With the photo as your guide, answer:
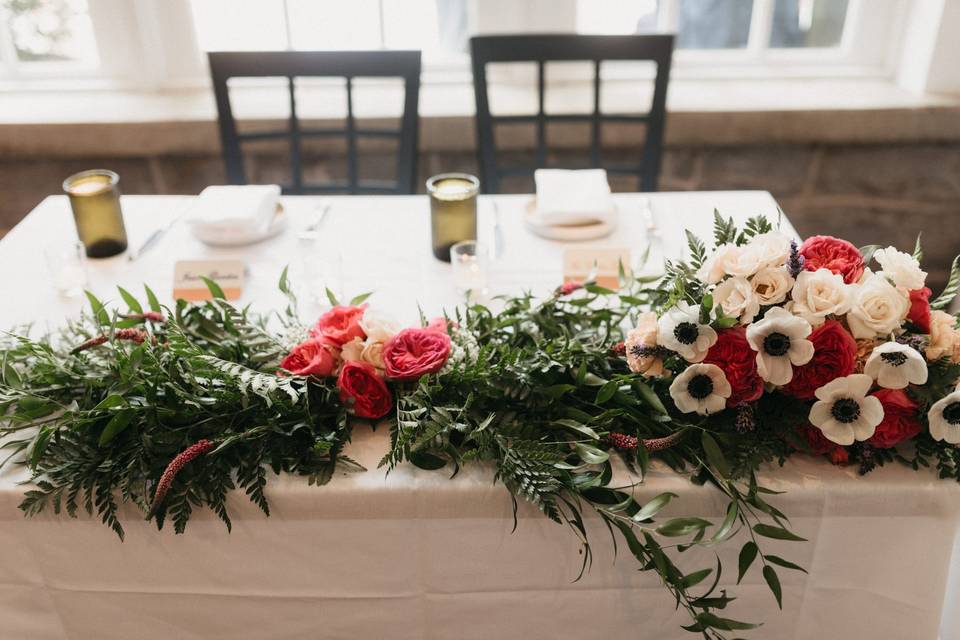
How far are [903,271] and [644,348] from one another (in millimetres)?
276

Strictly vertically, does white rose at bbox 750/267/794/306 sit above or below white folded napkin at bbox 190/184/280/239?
above

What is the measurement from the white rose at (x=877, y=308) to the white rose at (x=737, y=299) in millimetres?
99

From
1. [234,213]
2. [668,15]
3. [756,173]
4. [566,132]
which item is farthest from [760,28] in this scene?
A: [234,213]

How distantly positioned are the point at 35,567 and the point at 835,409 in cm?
91

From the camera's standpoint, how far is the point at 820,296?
83cm

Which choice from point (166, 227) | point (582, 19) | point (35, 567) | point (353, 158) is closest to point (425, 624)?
point (35, 567)

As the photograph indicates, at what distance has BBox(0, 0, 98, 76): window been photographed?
243 cm

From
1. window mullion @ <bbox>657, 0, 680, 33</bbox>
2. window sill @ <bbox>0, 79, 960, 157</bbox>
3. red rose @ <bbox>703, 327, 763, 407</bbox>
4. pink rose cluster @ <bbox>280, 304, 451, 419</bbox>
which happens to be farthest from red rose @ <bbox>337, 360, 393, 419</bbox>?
window mullion @ <bbox>657, 0, 680, 33</bbox>

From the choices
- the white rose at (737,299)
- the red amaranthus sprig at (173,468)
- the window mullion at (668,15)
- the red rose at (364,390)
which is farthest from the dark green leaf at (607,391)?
the window mullion at (668,15)

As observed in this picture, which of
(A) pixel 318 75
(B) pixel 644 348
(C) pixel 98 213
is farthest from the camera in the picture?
(A) pixel 318 75

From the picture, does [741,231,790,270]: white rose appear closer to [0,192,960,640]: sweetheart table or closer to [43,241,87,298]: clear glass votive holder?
[0,192,960,640]: sweetheart table

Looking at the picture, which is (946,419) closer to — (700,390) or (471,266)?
(700,390)

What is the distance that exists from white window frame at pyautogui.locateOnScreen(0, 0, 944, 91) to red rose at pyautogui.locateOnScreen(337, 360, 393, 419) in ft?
5.55

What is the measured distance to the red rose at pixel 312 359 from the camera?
3.10 feet
